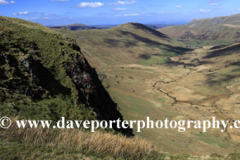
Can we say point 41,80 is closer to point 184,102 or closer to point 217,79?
point 184,102

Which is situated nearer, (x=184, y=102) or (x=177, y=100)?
(x=184, y=102)

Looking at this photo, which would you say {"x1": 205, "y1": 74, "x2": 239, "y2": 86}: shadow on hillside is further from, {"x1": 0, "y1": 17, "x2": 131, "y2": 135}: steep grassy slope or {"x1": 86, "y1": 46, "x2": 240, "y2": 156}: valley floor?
{"x1": 0, "y1": 17, "x2": 131, "y2": 135}: steep grassy slope

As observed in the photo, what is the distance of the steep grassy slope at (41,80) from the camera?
14.9m

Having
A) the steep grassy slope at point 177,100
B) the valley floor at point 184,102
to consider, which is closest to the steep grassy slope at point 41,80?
the steep grassy slope at point 177,100

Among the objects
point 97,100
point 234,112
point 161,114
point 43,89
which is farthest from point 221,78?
point 43,89

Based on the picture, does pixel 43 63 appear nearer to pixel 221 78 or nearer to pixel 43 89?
pixel 43 89

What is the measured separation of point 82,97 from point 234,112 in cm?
9206

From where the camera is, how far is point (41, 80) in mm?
20094

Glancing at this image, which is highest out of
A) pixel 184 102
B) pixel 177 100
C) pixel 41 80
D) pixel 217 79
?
pixel 41 80

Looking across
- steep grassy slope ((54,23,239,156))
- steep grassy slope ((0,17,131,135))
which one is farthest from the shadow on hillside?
steep grassy slope ((0,17,131,135))

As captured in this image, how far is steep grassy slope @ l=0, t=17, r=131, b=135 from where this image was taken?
586 inches

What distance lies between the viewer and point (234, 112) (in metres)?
85.6

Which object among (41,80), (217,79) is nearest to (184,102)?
(217,79)

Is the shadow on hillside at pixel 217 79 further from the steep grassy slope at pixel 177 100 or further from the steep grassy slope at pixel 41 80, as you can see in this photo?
the steep grassy slope at pixel 41 80
